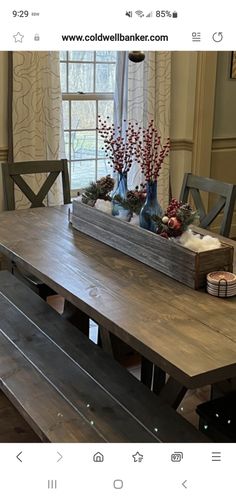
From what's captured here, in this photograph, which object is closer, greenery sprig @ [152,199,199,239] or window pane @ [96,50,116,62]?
greenery sprig @ [152,199,199,239]

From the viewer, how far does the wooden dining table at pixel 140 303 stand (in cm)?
133

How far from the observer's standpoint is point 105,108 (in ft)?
12.2

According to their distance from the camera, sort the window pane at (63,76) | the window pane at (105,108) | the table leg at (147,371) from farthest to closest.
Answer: the window pane at (105,108), the window pane at (63,76), the table leg at (147,371)

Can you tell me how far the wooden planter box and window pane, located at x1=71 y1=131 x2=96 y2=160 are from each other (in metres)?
1.49

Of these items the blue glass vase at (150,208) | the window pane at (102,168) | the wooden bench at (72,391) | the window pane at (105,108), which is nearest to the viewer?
the wooden bench at (72,391)

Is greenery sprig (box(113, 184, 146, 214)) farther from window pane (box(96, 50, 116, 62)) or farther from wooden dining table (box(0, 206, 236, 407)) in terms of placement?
window pane (box(96, 50, 116, 62))

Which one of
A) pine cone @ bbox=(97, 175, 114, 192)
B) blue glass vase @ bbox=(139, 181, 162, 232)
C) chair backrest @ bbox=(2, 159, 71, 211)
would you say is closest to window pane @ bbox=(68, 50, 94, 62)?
chair backrest @ bbox=(2, 159, 71, 211)

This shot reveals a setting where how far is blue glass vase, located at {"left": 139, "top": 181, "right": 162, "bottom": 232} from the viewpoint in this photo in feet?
6.31

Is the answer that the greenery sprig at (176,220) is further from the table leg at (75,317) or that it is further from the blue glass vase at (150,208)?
the table leg at (75,317)
